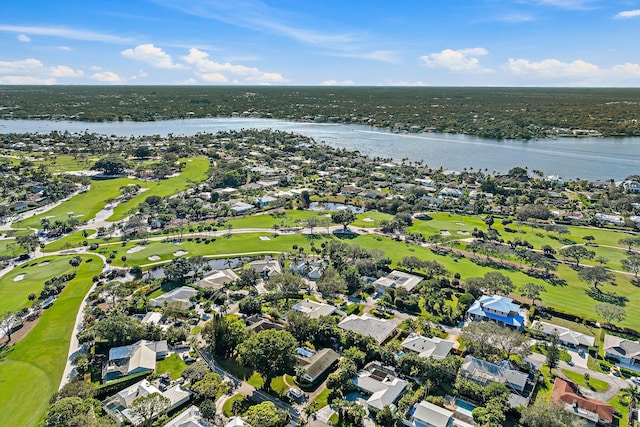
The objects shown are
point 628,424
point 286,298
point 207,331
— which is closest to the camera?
point 628,424

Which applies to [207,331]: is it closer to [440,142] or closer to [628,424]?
[628,424]

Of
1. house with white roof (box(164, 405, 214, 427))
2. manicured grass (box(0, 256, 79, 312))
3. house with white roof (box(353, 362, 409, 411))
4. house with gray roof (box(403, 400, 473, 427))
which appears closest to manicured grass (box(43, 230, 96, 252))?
manicured grass (box(0, 256, 79, 312))

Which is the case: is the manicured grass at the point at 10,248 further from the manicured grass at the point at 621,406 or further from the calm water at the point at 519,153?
the calm water at the point at 519,153

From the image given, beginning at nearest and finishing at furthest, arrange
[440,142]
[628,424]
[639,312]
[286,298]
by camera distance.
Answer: [628,424]
[639,312]
[286,298]
[440,142]

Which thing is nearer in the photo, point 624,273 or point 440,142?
point 624,273

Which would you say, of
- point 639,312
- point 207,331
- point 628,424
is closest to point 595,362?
point 628,424

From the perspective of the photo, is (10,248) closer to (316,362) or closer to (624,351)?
(316,362)
